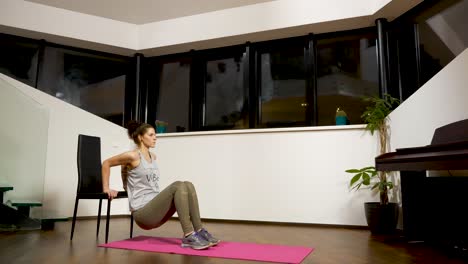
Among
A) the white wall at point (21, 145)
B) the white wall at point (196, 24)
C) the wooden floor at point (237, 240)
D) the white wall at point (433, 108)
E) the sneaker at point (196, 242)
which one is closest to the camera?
the wooden floor at point (237, 240)

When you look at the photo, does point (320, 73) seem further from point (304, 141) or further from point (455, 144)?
point (455, 144)

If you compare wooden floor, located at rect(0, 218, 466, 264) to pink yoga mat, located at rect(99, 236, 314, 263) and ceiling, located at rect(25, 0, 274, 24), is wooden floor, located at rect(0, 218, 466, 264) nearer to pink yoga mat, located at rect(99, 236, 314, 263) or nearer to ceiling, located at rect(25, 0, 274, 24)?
pink yoga mat, located at rect(99, 236, 314, 263)

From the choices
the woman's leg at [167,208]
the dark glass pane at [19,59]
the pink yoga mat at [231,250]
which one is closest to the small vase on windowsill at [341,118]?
the pink yoga mat at [231,250]

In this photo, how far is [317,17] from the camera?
4.26m

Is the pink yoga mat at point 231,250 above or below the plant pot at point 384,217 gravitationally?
below

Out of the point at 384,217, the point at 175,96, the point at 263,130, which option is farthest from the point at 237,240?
the point at 175,96

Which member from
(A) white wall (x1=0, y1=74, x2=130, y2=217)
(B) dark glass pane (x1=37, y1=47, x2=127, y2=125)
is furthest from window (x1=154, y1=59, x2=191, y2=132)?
(A) white wall (x1=0, y1=74, x2=130, y2=217)

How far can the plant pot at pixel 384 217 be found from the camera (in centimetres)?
327

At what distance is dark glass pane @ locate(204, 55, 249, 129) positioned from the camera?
488 centimetres

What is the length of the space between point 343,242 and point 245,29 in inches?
114

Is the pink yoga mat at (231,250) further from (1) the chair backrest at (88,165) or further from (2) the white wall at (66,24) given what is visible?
(2) the white wall at (66,24)

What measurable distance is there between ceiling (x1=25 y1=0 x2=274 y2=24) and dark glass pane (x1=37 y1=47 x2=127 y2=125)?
673mm

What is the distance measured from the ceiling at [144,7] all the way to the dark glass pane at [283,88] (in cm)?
79

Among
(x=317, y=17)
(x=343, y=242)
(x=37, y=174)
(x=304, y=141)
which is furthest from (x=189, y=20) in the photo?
(x=343, y=242)
